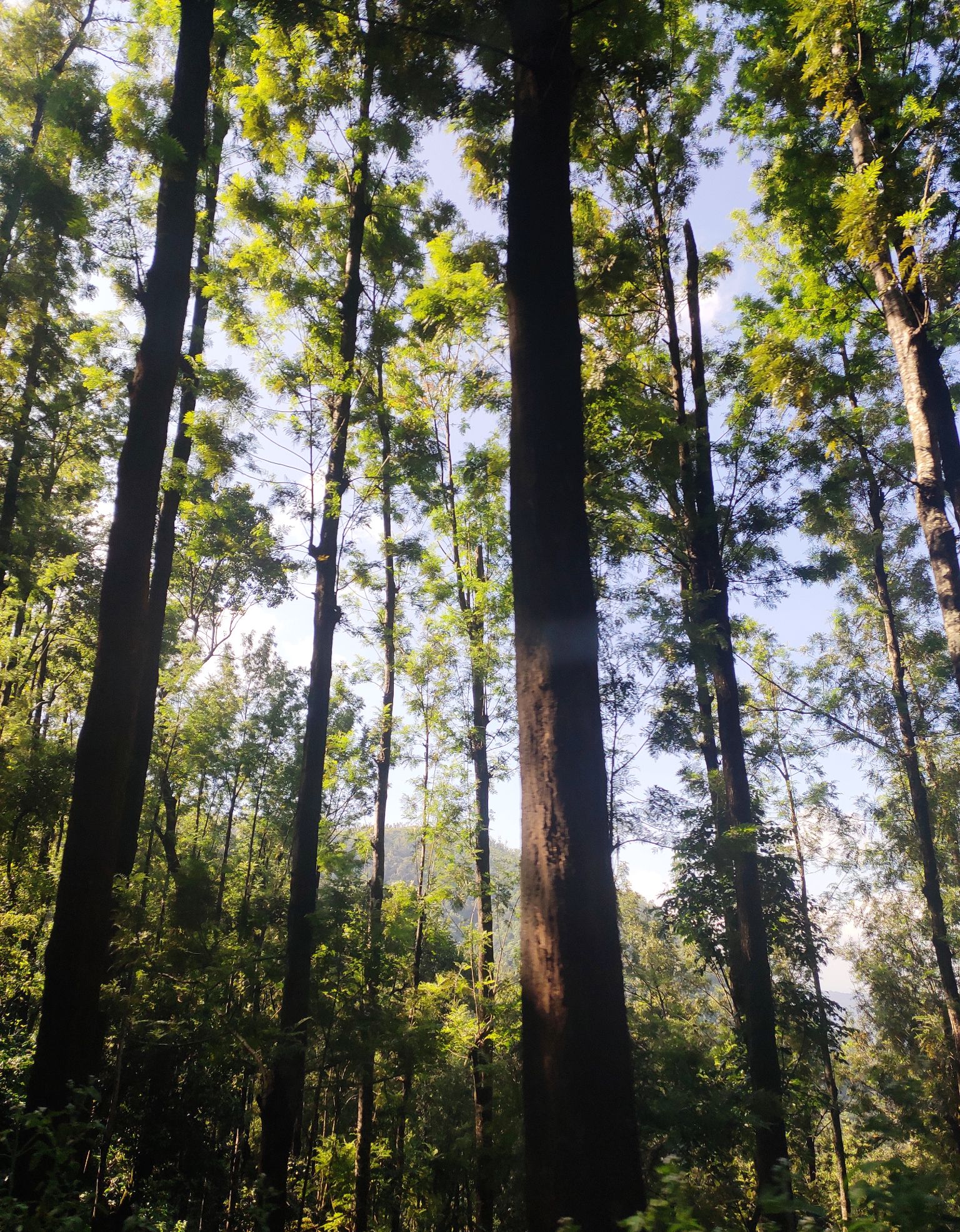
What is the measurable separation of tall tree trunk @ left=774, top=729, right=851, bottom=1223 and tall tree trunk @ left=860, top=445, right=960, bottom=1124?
2047 millimetres

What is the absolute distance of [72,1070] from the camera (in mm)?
3941

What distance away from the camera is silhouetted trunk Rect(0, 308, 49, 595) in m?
12.8

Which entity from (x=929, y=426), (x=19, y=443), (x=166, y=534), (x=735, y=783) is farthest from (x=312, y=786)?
(x=19, y=443)

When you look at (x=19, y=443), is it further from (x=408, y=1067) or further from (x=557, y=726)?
(x=557, y=726)

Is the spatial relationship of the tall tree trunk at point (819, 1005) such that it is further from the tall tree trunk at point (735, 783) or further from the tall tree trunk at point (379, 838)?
the tall tree trunk at point (379, 838)

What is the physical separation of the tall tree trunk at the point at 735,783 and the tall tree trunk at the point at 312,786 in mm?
4628

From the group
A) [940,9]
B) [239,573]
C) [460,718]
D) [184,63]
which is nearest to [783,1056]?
[460,718]

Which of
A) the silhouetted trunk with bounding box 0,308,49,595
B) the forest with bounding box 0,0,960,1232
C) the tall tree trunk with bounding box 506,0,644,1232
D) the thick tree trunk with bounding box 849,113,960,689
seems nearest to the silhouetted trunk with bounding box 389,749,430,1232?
the forest with bounding box 0,0,960,1232

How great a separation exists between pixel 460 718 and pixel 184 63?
1179 cm

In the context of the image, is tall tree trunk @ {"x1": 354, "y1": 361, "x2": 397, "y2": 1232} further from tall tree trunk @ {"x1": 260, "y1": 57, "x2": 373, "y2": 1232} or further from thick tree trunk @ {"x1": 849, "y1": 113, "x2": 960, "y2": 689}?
thick tree trunk @ {"x1": 849, "y1": 113, "x2": 960, "y2": 689}

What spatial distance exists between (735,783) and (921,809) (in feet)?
23.6

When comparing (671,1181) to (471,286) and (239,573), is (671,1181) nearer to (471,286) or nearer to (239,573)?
(471,286)

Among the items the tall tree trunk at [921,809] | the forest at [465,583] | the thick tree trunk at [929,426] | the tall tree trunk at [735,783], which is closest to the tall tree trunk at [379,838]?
the forest at [465,583]

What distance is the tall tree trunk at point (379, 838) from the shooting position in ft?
29.4
